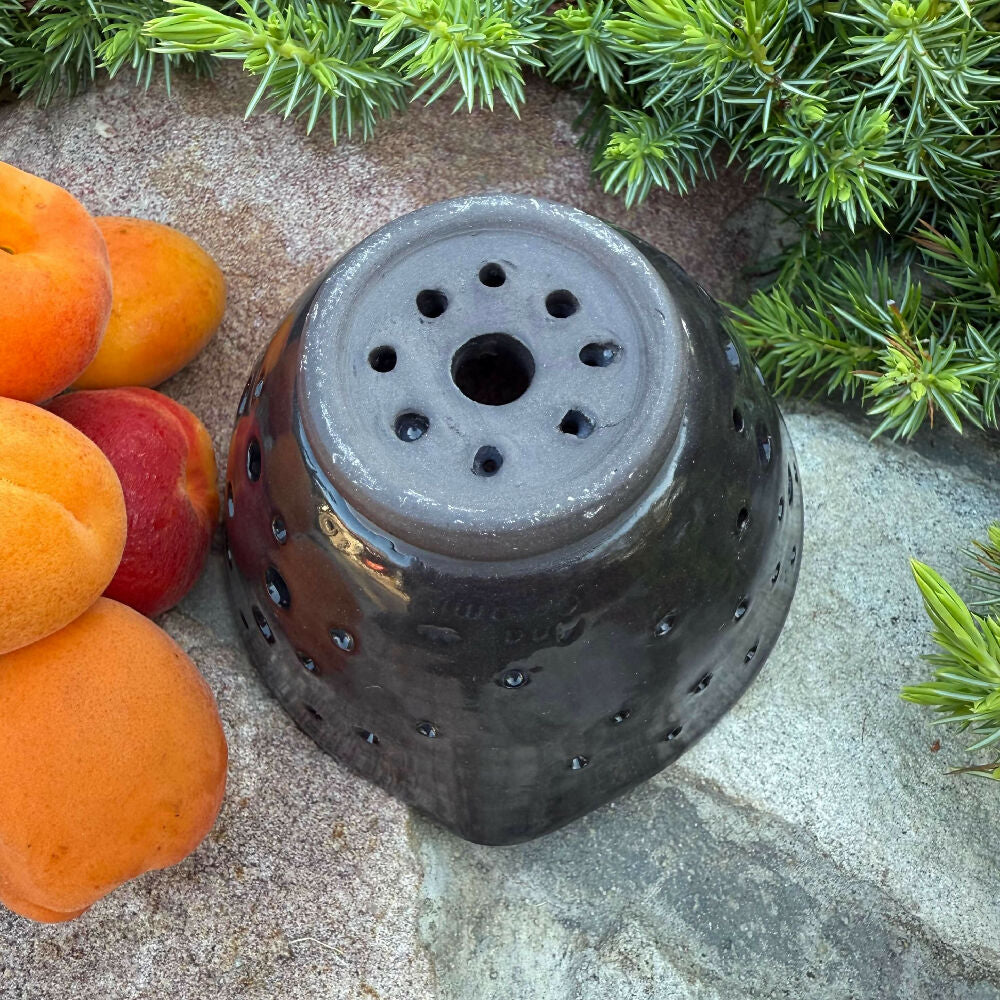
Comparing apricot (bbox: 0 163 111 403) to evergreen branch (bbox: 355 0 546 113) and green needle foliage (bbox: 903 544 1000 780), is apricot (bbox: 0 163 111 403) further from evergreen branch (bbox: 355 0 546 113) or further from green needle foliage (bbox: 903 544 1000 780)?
green needle foliage (bbox: 903 544 1000 780)

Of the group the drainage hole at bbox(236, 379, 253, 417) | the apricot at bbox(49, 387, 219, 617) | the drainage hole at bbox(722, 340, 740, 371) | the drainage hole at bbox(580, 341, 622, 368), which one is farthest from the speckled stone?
the drainage hole at bbox(580, 341, 622, 368)

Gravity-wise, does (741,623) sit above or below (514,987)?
above

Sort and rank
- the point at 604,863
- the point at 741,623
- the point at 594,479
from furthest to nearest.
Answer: the point at 604,863 → the point at 741,623 → the point at 594,479

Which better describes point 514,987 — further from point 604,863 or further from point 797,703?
point 797,703

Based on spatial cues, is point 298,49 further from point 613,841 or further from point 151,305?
point 613,841

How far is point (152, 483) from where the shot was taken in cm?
90

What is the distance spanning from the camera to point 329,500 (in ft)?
2.41

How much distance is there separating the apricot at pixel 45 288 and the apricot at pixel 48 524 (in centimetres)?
4

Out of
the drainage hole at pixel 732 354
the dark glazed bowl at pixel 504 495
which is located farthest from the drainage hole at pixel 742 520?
the drainage hole at pixel 732 354

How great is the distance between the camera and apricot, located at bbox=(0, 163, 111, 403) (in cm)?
77

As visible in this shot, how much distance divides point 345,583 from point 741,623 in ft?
1.11

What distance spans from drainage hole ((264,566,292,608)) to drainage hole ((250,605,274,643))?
5 centimetres

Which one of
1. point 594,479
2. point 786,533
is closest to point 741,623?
point 786,533

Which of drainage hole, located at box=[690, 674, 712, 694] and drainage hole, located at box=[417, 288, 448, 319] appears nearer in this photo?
drainage hole, located at box=[417, 288, 448, 319]
